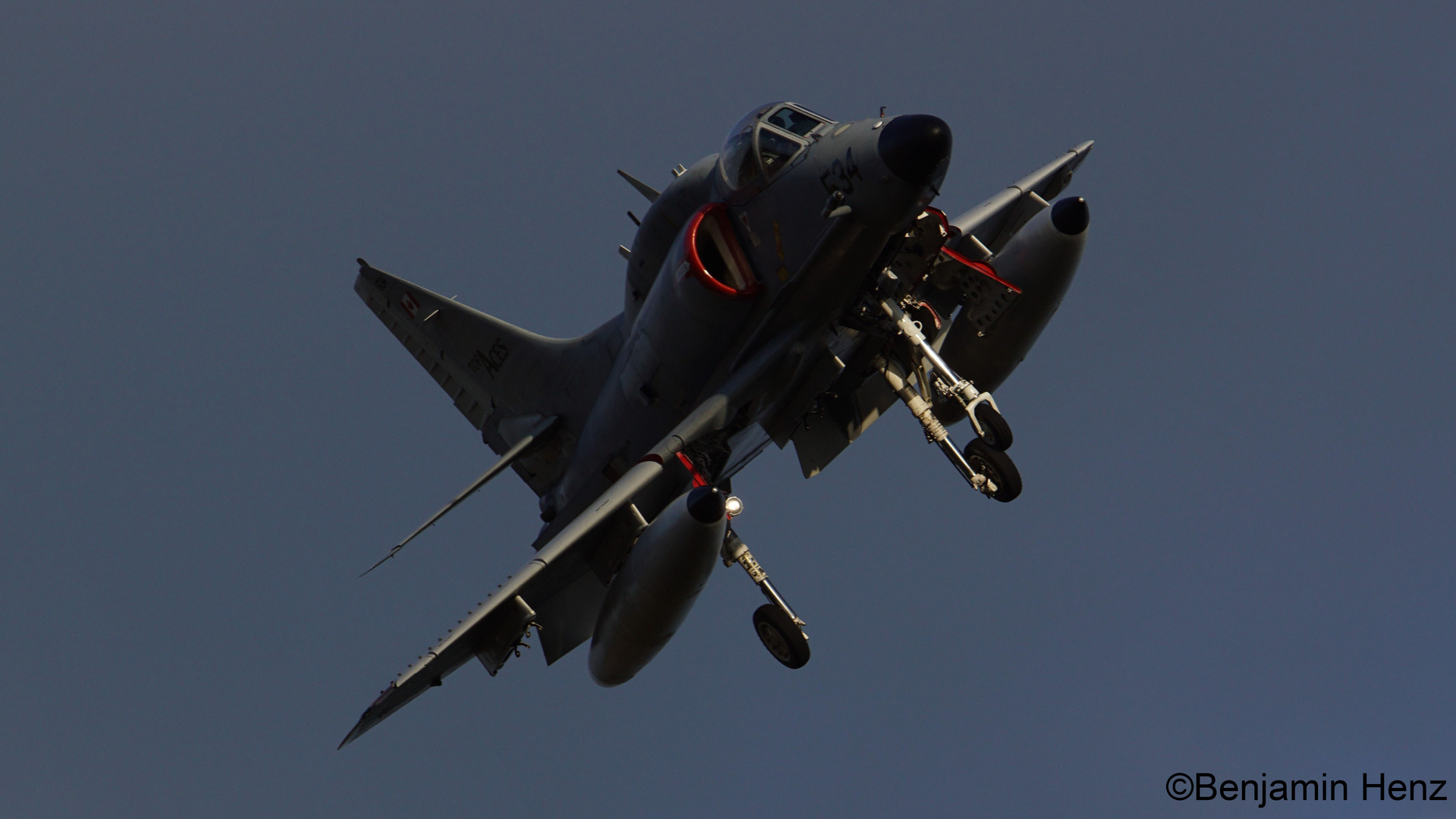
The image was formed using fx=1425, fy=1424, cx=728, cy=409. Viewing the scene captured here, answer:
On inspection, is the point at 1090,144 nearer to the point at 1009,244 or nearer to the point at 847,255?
the point at 1009,244

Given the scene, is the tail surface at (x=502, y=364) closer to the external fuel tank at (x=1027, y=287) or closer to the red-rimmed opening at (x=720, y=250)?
the red-rimmed opening at (x=720, y=250)

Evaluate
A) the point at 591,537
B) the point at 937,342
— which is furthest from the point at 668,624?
the point at 937,342

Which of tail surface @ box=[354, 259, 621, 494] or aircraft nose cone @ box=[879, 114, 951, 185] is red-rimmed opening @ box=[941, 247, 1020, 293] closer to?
aircraft nose cone @ box=[879, 114, 951, 185]

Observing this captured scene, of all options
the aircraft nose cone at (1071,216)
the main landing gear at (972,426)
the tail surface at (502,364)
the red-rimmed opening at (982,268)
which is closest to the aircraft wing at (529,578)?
the main landing gear at (972,426)

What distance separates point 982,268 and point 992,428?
253cm

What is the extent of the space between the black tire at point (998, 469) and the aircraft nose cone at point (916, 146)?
12.2ft

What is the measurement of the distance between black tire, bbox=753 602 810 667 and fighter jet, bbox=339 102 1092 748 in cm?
3

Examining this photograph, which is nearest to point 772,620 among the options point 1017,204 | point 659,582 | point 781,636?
point 781,636

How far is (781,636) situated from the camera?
2048 cm

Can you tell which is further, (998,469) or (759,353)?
(759,353)

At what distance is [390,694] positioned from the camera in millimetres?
19516

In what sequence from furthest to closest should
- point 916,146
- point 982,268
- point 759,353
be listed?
1. point 982,268
2. point 759,353
3. point 916,146

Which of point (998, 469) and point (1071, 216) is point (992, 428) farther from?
point (1071, 216)

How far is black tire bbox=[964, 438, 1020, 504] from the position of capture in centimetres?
1870
